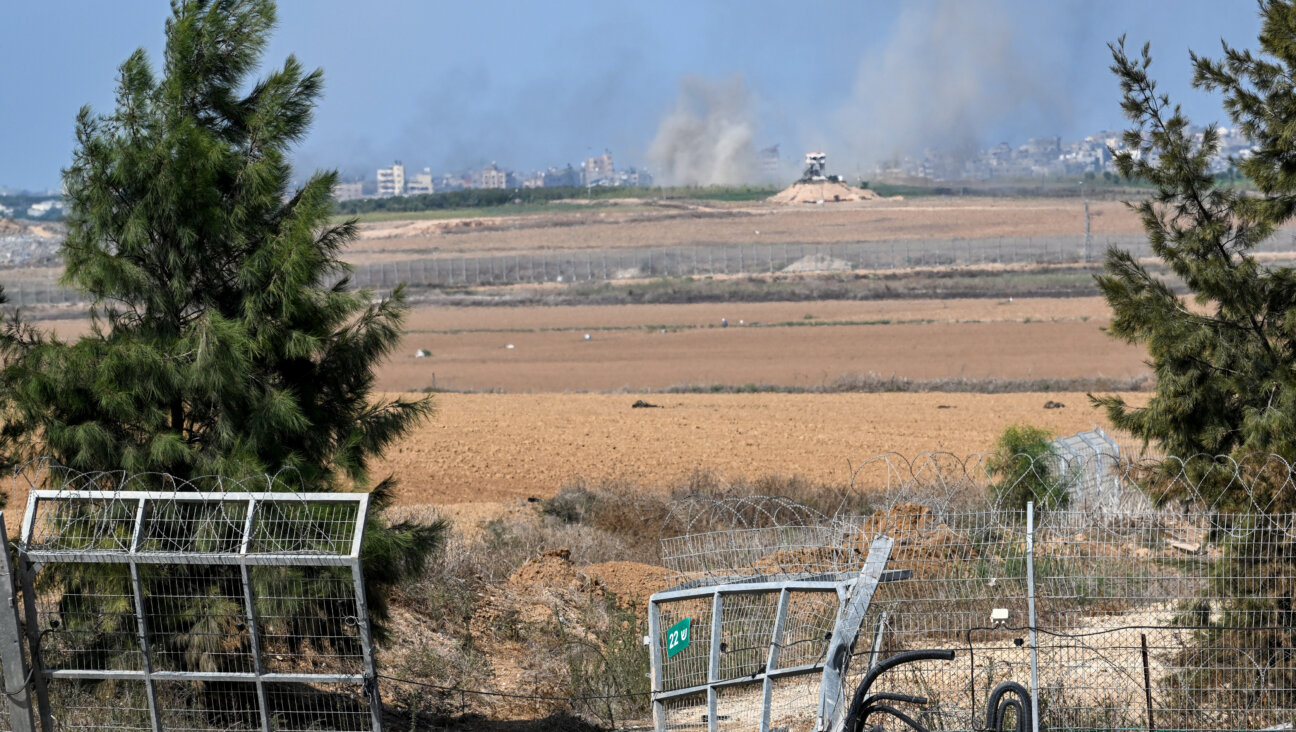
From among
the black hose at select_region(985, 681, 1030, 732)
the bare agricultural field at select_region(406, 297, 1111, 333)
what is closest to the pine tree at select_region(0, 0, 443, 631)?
the black hose at select_region(985, 681, 1030, 732)

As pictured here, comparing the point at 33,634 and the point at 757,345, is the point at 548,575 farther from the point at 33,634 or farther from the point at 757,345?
the point at 757,345

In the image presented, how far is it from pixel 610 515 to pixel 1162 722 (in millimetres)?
9663

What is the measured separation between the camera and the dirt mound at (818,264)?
8312 cm

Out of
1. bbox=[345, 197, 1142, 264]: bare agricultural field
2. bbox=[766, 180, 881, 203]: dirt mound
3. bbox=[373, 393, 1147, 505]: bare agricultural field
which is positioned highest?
bbox=[766, 180, 881, 203]: dirt mound

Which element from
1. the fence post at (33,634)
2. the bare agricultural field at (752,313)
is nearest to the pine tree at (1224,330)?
the fence post at (33,634)

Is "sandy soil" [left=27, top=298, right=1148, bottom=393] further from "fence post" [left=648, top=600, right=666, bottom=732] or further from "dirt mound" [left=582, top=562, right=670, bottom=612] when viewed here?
"fence post" [left=648, top=600, right=666, bottom=732]

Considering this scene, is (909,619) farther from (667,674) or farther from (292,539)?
(292,539)

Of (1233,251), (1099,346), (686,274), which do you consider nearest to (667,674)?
(1233,251)

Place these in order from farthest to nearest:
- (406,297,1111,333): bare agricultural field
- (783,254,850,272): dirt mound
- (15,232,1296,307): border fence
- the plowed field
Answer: (783,254,850,272): dirt mound
(15,232,1296,307): border fence
(406,297,1111,333): bare agricultural field
the plowed field

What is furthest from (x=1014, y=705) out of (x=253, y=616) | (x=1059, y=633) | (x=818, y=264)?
(x=818, y=264)

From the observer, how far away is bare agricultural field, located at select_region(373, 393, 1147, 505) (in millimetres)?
21844

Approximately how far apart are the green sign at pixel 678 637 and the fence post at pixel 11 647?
389 centimetres

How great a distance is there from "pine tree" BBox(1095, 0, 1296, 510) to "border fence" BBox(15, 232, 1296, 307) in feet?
230

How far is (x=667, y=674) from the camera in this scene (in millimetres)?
9062
